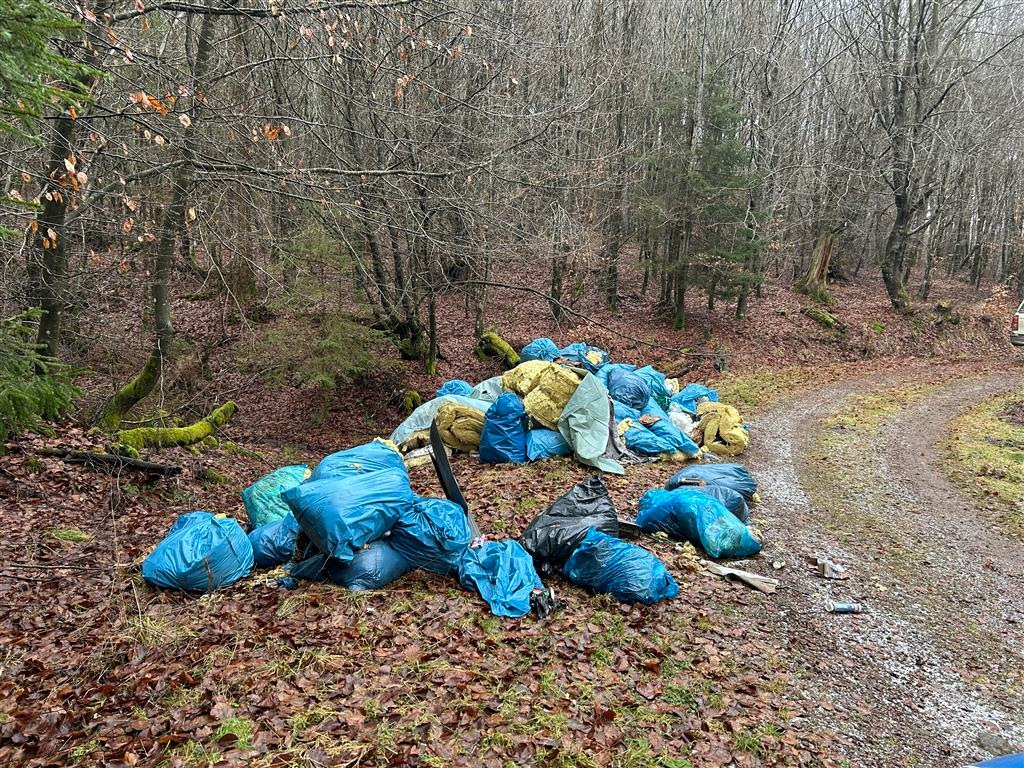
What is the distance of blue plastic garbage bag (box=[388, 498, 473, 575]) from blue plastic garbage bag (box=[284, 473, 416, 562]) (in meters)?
0.09

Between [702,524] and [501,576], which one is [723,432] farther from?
[501,576]

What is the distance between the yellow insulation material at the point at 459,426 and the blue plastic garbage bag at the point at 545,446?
2.68 feet

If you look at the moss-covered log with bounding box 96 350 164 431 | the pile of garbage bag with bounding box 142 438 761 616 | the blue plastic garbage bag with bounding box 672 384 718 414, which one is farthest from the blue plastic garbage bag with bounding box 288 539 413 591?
the blue plastic garbage bag with bounding box 672 384 718 414

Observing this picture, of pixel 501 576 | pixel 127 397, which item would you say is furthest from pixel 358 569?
pixel 127 397

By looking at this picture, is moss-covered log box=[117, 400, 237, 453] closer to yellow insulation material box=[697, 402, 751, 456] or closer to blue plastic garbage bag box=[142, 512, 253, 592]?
blue plastic garbage bag box=[142, 512, 253, 592]

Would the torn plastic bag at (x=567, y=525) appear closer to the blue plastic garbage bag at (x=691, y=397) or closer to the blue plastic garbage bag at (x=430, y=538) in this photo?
the blue plastic garbage bag at (x=430, y=538)

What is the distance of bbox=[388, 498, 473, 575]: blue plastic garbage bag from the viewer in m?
4.79

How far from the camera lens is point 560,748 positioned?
3.24 meters

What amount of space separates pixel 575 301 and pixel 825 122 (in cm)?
1403

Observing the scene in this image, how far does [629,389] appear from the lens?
981 centimetres

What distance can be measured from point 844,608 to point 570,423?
4.08 metres

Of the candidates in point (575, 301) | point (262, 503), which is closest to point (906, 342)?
point (575, 301)

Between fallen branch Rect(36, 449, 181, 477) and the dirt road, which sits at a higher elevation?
fallen branch Rect(36, 449, 181, 477)

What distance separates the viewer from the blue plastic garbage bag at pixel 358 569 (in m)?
4.59
